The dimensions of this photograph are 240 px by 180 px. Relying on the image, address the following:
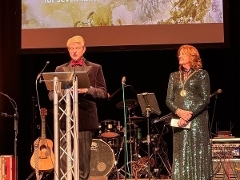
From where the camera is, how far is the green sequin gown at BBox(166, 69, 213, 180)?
4.48 metres

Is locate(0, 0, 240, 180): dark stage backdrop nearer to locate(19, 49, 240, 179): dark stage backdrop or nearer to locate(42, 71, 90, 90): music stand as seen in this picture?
locate(19, 49, 240, 179): dark stage backdrop

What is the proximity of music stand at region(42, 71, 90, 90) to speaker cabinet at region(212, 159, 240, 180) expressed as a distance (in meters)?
2.88

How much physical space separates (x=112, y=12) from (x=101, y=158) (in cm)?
219

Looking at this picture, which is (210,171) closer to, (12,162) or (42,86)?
(12,162)

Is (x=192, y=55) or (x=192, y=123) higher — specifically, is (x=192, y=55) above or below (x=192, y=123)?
above

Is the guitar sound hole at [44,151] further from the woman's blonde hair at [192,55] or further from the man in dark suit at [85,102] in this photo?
the woman's blonde hair at [192,55]

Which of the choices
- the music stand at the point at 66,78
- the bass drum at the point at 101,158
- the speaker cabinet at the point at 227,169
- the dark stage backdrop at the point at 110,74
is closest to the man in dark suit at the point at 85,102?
the music stand at the point at 66,78

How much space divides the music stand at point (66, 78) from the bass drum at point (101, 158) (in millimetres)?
3162

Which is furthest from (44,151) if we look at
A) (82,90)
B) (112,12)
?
(82,90)

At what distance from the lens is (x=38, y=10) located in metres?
7.25

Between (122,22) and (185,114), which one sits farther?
(122,22)

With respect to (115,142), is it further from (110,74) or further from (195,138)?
(195,138)

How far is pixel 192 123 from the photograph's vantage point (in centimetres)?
452

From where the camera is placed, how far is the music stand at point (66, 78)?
398 cm
